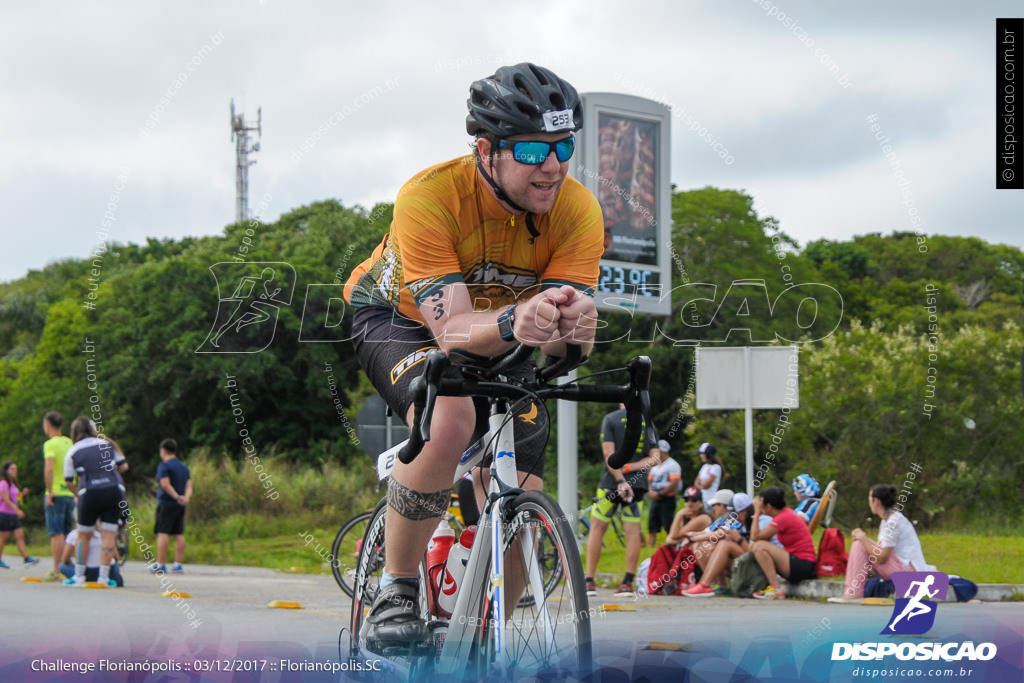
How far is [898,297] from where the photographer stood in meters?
37.4

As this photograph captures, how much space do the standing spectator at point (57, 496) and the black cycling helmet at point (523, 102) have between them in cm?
1092

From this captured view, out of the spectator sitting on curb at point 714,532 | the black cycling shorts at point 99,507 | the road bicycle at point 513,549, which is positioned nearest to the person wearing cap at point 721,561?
the spectator sitting on curb at point 714,532

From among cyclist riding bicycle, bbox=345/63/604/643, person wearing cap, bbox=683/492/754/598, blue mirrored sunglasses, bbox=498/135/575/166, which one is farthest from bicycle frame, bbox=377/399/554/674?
person wearing cap, bbox=683/492/754/598

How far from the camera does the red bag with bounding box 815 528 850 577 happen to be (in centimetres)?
1038

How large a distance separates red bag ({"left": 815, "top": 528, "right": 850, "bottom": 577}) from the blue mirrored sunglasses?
7.70m

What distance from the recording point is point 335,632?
708 cm

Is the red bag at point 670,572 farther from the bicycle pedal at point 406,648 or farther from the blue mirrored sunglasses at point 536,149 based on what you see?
the blue mirrored sunglasses at point 536,149

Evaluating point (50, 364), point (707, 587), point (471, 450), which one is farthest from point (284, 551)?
point (50, 364)

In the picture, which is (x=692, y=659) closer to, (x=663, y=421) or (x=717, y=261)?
(x=717, y=261)

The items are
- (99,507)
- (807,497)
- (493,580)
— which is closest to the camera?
(493,580)

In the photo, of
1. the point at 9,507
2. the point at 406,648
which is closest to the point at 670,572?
the point at 406,648

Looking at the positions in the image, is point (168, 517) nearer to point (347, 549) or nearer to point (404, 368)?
point (347, 549)

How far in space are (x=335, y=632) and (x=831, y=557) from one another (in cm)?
514

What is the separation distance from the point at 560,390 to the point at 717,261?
1999 cm
